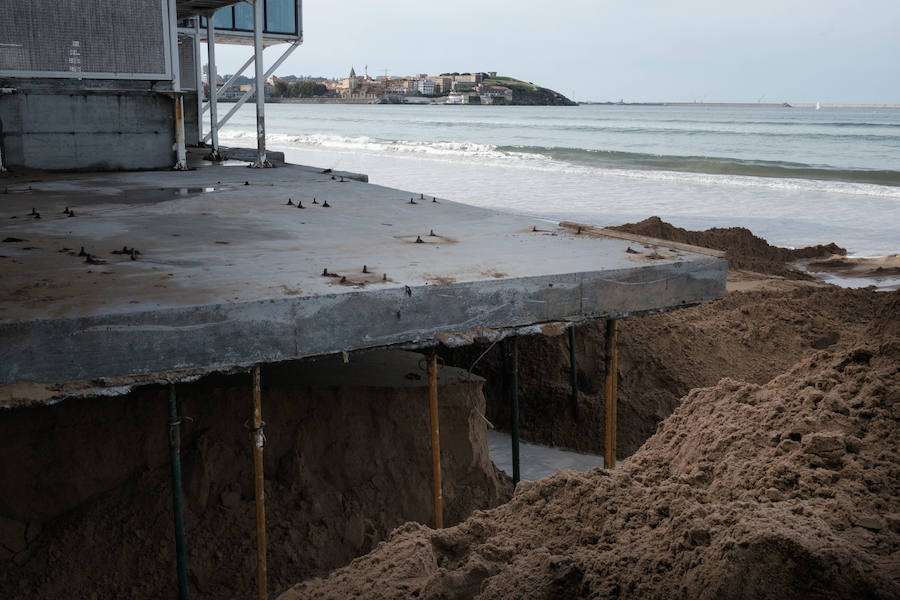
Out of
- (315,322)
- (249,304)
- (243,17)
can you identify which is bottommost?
(315,322)

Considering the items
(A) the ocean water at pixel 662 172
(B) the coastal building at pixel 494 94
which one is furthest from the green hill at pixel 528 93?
(A) the ocean water at pixel 662 172

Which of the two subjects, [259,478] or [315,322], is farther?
[259,478]

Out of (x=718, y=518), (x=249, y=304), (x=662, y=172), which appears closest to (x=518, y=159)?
(x=662, y=172)

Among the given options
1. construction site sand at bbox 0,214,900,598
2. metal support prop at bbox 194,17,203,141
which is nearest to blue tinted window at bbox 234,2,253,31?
metal support prop at bbox 194,17,203,141

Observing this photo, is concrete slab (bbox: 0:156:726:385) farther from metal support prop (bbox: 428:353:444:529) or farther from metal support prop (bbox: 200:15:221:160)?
metal support prop (bbox: 200:15:221:160)

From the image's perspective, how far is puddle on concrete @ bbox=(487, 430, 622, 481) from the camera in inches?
346

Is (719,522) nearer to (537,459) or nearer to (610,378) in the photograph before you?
(610,378)

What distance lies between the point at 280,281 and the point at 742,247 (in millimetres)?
14276

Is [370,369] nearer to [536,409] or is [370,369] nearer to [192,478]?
[192,478]

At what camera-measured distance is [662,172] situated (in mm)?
37344

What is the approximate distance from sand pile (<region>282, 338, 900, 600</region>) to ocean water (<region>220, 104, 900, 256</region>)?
15.6m

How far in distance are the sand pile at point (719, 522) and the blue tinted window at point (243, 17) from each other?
20.4m

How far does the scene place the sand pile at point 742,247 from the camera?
1628 cm

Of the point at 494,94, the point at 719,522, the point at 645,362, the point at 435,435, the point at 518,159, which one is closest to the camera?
the point at 719,522
